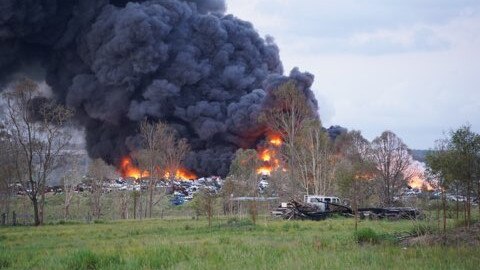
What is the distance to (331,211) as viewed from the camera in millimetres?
41688

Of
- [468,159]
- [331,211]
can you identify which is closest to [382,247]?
[468,159]

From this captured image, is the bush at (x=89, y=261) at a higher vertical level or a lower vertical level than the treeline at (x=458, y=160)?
lower

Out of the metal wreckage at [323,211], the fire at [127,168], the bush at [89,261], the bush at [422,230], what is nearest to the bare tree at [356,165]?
the metal wreckage at [323,211]

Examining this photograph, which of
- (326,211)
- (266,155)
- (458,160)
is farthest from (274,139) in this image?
(458,160)

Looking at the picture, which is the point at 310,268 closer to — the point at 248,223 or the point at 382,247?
the point at 382,247

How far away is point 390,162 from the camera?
6341 cm

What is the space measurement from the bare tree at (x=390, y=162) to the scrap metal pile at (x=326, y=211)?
49.2 ft

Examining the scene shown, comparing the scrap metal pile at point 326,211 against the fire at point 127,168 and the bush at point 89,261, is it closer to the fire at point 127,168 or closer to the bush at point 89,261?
the bush at point 89,261

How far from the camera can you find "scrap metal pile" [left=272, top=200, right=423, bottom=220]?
1533 inches

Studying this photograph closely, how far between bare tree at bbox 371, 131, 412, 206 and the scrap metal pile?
14997 mm

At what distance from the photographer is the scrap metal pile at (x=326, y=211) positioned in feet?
128

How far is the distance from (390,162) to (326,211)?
81.1 ft

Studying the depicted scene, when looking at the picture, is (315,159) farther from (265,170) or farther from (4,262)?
(4,262)

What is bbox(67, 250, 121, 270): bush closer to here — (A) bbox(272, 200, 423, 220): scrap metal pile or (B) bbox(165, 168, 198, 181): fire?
(A) bbox(272, 200, 423, 220): scrap metal pile
